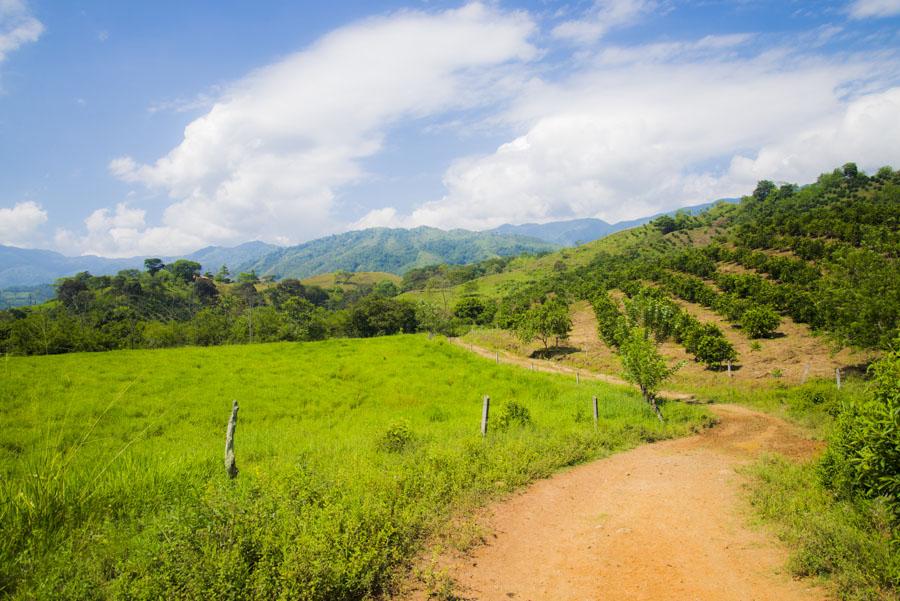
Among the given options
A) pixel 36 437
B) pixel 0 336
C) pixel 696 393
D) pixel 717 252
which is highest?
pixel 717 252

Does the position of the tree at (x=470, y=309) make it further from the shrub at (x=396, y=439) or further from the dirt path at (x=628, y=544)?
the dirt path at (x=628, y=544)

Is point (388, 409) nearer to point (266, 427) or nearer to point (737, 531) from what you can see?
point (266, 427)

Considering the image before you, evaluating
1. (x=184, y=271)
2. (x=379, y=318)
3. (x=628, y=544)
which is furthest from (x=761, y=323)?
(x=184, y=271)

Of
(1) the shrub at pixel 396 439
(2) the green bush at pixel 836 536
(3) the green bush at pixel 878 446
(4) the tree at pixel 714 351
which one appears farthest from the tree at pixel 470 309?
(3) the green bush at pixel 878 446

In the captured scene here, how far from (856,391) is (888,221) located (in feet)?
195

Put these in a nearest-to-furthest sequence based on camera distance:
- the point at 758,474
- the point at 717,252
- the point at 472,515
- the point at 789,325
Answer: the point at 472,515
the point at 758,474
the point at 789,325
the point at 717,252

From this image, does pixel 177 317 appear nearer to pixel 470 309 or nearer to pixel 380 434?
pixel 470 309

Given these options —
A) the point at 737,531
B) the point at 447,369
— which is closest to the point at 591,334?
the point at 447,369

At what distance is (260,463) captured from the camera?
13.4 metres

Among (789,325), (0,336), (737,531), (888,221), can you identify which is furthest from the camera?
(888,221)

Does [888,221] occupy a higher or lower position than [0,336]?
higher

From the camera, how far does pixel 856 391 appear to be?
22781 millimetres

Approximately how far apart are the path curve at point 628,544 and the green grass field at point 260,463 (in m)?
1.19

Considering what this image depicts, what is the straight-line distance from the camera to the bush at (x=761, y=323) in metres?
41.3
